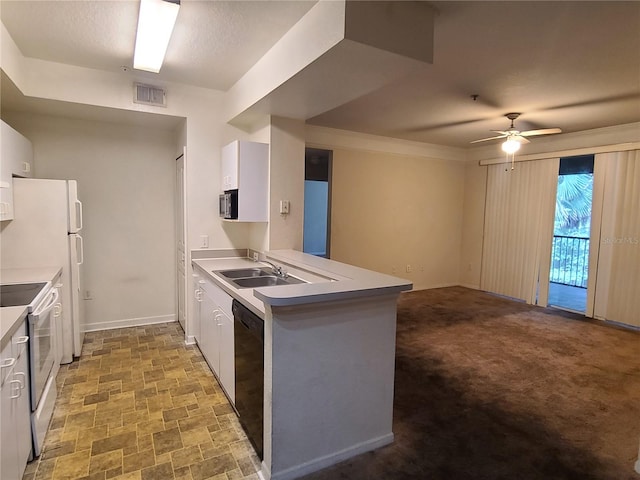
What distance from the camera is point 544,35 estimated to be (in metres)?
2.36

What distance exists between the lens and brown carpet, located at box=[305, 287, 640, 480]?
2092 mm

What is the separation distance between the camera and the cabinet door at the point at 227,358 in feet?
8.21

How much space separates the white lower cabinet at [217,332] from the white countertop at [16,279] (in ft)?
3.75

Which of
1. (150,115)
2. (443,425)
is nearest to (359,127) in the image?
(150,115)

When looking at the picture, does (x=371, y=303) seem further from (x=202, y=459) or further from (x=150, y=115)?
(x=150, y=115)

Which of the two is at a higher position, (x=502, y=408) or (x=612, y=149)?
(x=612, y=149)

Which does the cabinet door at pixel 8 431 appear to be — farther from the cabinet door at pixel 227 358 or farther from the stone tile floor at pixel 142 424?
the cabinet door at pixel 227 358

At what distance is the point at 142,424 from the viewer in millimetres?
2406

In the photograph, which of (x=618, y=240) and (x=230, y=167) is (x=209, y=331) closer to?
(x=230, y=167)

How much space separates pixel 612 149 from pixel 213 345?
5.46m

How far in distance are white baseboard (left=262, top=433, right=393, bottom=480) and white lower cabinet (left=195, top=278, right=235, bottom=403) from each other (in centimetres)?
75

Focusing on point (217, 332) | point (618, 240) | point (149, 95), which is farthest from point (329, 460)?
point (618, 240)

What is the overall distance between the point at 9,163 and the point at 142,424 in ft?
7.58

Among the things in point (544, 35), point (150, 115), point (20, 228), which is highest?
point (544, 35)
